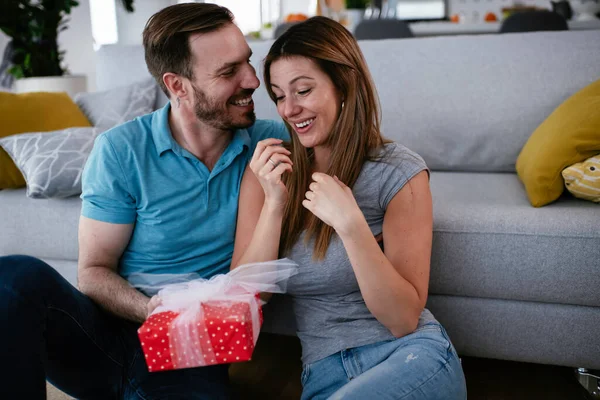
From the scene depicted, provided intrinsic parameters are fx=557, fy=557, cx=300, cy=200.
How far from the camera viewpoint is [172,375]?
1.18 metres

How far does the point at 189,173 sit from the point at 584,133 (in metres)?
1.04

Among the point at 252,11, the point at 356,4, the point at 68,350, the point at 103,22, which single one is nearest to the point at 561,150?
the point at 68,350

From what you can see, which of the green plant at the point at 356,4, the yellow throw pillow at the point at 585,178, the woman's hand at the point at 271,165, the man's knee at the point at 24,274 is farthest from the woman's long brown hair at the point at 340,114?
the green plant at the point at 356,4

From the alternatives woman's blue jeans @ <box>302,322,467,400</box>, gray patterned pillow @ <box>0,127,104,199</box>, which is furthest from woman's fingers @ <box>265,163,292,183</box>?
gray patterned pillow @ <box>0,127,104,199</box>

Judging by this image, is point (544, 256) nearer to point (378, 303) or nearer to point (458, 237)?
point (458, 237)

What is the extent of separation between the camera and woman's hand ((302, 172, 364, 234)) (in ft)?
3.27

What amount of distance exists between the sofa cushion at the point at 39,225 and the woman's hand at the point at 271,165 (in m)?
0.92

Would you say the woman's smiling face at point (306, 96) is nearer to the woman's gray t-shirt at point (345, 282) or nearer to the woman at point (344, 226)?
the woman at point (344, 226)

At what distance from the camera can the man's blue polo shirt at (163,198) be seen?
130 cm

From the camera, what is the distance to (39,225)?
6.03 ft

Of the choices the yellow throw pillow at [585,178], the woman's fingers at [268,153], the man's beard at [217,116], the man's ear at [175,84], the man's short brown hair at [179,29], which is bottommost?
the yellow throw pillow at [585,178]

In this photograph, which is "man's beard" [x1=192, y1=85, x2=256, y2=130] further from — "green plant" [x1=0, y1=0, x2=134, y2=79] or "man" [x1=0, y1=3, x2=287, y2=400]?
"green plant" [x1=0, y1=0, x2=134, y2=79]

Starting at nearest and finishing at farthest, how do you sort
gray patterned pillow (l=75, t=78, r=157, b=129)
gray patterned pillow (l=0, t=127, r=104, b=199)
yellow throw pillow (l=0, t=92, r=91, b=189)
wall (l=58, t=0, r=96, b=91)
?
gray patterned pillow (l=0, t=127, r=104, b=199) → yellow throw pillow (l=0, t=92, r=91, b=189) → gray patterned pillow (l=75, t=78, r=157, b=129) → wall (l=58, t=0, r=96, b=91)

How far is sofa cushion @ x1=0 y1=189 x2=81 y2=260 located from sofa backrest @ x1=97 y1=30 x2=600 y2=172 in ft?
2.63
